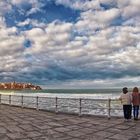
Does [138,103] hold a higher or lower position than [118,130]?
higher

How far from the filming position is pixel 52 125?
1152 cm

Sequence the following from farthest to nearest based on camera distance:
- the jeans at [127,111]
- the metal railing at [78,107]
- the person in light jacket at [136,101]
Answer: the metal railing at [78,107] → the person in light jacket at [136,101] → the jeans at [127,111]

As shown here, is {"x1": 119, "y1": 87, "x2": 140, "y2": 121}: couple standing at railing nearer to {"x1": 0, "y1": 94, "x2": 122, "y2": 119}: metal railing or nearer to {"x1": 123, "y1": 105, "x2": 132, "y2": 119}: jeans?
{"x1": 123, "y1": 105, "x2": 132, "y2": 119}: jeans

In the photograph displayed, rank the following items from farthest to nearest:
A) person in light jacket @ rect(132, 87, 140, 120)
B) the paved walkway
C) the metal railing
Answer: the metal railing < person in light jacket @ rect(132, 87, 140, 120) < the paved walkway

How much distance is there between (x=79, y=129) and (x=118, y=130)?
1530mm

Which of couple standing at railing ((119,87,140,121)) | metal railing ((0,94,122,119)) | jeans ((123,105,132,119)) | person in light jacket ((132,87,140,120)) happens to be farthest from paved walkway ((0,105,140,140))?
metal railing ((0,94,122,119))

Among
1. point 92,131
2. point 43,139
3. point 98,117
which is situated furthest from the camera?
point 98,117

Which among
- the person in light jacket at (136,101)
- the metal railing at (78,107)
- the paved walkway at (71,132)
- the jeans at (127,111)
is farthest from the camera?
the metal railing at (78,107)

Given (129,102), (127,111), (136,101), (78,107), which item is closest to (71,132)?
(127,111)

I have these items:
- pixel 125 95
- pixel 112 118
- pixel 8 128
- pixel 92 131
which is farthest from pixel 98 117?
pixel 8 128

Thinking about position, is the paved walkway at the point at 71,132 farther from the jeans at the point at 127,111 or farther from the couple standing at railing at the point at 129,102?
the couple standing at railing at the point at 129,102

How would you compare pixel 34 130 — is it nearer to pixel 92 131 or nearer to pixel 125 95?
pixel 92 131

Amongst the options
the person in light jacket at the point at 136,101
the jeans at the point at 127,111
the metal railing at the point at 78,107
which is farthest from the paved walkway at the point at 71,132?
the metal railing at the point at 78,107

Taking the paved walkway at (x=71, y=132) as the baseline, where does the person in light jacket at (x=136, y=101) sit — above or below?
above
